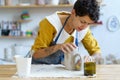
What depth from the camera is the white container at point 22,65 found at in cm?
150

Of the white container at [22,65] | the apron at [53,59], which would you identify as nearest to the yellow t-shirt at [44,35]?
the apron at [53,59]

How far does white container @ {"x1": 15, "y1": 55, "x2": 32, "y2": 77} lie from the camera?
1496mm

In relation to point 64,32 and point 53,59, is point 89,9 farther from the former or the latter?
point 53,59

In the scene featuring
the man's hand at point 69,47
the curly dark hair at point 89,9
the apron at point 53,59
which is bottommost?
the apron at point 53,59

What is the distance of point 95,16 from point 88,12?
0.05 metres

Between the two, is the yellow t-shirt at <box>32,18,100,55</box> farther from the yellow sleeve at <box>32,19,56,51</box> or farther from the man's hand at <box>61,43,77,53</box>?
the man's hand at <box>61,43,77,53</box>

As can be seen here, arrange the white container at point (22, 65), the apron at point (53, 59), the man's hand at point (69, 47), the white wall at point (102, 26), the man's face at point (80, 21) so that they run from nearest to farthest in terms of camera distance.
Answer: the white container at point (22, 65), the man's hand at point (69, 47), the man's face at point (80, 21), the apron at point (53, 59), the white wall at point (102, 26)

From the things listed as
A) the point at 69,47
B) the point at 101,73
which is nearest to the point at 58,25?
the point at 69,47

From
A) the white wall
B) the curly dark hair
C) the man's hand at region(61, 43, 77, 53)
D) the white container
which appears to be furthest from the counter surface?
the white wall

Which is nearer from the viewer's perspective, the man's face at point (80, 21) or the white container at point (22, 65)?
the white container at point (22, 65)

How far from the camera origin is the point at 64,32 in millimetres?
1985

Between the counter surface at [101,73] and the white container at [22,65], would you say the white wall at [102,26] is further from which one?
the white container at [22,65]

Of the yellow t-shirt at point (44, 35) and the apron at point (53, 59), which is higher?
the yellow t-shirt at point (44, 35)

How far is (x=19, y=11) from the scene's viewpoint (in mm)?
3396
